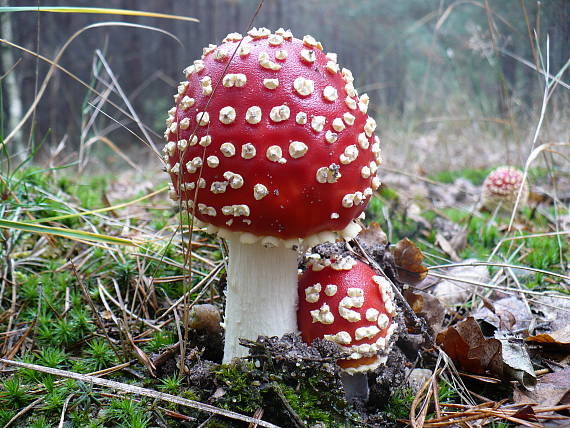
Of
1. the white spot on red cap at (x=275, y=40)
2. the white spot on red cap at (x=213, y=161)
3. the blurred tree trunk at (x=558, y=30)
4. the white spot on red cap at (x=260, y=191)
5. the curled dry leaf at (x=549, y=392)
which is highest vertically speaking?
the blurred tree trunk at (x=558, y=30)

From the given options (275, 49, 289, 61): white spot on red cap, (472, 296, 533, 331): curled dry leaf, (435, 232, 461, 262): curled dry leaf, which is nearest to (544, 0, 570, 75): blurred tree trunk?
(435, 232, 461, 262): curled dry leaf

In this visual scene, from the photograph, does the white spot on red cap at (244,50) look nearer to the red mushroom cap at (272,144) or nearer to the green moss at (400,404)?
the red mushroom cap at (272,144)

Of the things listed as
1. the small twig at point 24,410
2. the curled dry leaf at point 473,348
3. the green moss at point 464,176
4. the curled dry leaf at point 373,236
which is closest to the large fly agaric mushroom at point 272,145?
the curled dry leaf at point 473,348

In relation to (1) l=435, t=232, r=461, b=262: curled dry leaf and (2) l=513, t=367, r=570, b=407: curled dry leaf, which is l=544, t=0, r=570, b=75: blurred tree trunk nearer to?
(1) l=435, t=232, r=461, b=262: curled dry leaf

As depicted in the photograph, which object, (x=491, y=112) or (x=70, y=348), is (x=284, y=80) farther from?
(x=491, y=112)

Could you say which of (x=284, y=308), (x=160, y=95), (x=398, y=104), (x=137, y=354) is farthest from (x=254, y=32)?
(x=160, y=95)
